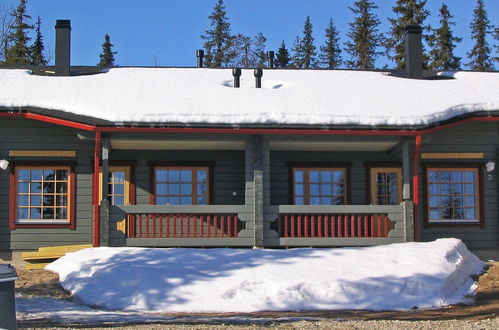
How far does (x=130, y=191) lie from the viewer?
14766 millimetres

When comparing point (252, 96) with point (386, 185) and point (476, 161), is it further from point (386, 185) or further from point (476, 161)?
point (476, 161)

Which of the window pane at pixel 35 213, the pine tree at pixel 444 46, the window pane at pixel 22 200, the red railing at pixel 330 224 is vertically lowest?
the red railing at pixel 330 224

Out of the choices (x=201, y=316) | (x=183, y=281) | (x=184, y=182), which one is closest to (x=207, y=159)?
(x=184, y=182)

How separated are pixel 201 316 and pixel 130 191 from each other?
647 cm

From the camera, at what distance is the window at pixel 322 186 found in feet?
50.3

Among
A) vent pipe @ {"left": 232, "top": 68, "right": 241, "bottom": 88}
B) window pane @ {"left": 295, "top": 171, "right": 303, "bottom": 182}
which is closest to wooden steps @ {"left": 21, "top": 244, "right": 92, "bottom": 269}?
window pane @ {"left": 295, "top": 171, "right": 303, "bottom": 182}

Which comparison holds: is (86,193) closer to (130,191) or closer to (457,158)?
(130,191)

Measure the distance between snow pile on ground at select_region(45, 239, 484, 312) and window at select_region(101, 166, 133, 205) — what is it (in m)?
2.75

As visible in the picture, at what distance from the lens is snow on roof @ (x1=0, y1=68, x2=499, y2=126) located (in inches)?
521


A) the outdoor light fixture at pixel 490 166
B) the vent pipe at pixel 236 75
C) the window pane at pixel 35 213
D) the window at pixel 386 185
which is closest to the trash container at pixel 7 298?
the window pane at pixel 35 213

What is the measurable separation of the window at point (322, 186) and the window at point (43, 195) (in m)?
5.31

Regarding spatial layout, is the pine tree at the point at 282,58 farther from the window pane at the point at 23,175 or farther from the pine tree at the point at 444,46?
the window pane at the point at 23,175

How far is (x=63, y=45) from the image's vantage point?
1764cm

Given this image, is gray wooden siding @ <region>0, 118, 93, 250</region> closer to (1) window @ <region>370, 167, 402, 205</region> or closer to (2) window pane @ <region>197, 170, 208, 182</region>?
(2) window pane @ <region>197, 170, 208, 182</region>
